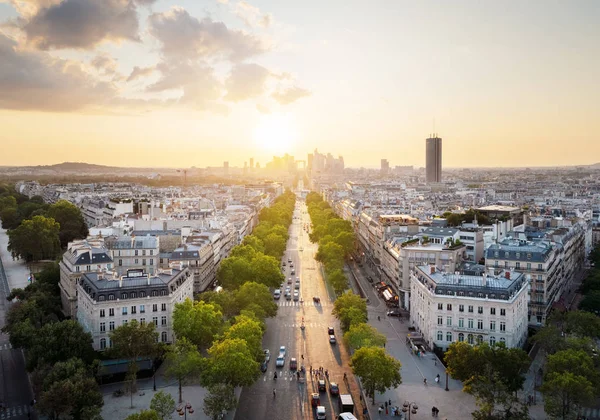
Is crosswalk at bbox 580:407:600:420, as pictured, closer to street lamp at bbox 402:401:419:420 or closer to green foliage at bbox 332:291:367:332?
street lamp at bbox 402:401:419:420

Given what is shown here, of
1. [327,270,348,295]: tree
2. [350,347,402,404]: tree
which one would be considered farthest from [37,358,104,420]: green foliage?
[327,270,348,295]: tree

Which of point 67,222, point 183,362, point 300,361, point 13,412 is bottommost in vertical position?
point 13,412

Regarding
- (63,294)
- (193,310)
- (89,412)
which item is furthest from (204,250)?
(89,412)

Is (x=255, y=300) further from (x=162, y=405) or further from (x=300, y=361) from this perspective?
(x=162, y=405)

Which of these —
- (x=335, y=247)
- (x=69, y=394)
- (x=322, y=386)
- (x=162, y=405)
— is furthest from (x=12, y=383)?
(x=335, y=247)

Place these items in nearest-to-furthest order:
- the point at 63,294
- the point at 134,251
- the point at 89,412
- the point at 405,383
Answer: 1. the point at 89,412
2. the point at 405,383
3. the point at 63,294
4. the point at 134,251

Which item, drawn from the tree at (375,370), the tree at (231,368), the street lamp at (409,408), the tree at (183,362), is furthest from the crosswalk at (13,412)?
the street lamp at (409,408)

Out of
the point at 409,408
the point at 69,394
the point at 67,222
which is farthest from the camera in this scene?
the point at 67,222

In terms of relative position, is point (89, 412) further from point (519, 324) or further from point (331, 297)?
point (331, 297)

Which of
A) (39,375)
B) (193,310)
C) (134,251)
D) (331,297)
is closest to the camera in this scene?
(39,375)
